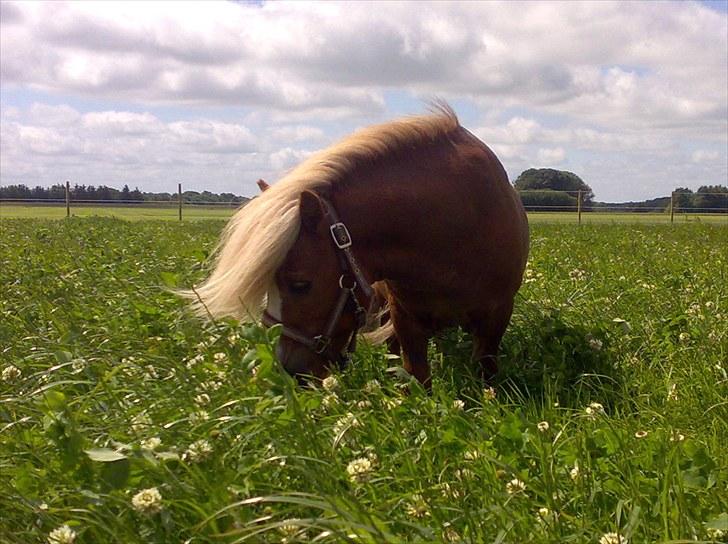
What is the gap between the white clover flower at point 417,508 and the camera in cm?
175

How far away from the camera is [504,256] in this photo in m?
3.99

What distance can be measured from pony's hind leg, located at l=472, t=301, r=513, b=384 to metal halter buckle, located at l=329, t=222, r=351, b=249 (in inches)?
41.7

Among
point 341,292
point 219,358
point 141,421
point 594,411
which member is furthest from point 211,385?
point 594,411

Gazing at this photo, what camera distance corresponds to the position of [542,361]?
3988 mm

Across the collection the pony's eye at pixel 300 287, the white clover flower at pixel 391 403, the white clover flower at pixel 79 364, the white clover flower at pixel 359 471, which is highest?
the pony's eye at pixel 300 287

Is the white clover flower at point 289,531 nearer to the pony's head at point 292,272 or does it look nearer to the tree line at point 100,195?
the pony's head at point 292,272

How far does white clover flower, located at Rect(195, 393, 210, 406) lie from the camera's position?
7.20 ft

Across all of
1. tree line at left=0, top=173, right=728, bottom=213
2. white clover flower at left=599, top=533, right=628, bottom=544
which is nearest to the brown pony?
white clover flower at left=599, top=533, right=628, bottom=544

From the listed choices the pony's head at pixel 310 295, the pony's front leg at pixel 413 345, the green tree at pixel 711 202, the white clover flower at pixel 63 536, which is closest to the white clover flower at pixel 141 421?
the white clover flower at pixel 63 536

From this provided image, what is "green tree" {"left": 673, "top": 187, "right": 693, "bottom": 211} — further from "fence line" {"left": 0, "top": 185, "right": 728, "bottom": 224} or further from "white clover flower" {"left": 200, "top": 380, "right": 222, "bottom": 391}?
"white clover flower" {"left": 200, "top": 380, "right": 222, "bottom": 391}

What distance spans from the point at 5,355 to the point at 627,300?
394cm

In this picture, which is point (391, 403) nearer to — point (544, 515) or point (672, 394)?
point (544, 515)

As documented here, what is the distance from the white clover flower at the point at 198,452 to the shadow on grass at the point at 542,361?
172 centimetres

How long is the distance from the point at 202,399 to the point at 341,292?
126 centimetres
